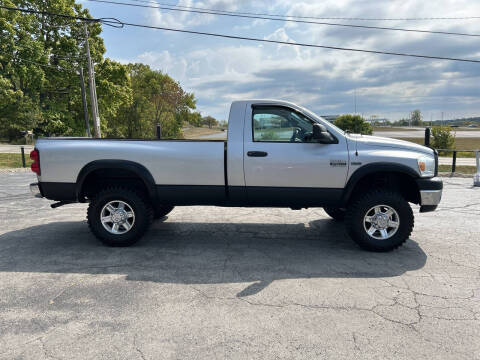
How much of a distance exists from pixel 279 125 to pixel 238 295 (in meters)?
2.35

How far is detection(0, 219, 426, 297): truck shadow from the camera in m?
3.81

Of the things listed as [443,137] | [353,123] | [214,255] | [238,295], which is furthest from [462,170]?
[353,123]

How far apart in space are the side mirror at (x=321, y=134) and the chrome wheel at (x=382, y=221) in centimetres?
110

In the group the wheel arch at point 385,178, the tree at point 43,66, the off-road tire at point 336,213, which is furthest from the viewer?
the tree at point 43,66

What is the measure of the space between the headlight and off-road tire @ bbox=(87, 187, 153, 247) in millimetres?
3725

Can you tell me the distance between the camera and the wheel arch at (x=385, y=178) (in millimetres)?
4306

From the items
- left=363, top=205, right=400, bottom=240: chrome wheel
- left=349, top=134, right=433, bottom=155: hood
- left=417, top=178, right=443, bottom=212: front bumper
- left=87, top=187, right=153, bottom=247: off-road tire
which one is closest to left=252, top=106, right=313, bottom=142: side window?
left=349, top=134, right=433, bottom=155: hood

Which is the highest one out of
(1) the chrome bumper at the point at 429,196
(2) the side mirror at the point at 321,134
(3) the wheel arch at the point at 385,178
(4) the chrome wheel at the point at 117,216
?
(2) the side mirror at the point at 321,134

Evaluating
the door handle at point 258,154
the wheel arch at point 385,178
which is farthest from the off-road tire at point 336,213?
the door handle at point 258,154

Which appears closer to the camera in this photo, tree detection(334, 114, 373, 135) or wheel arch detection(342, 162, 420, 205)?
wheel arch detection(342, 162, 420, 205)

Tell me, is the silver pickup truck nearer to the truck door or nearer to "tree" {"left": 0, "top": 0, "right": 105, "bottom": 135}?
the truck door

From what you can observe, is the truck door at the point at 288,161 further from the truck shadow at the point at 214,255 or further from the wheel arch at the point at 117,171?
the wheel arch at the point at 117,171

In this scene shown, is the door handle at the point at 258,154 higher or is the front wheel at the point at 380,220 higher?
the door handle at the point at 258,154

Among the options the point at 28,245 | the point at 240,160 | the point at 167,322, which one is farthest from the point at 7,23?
the point at 167,322
